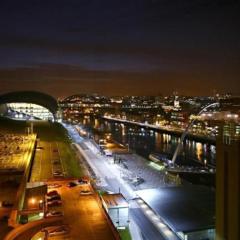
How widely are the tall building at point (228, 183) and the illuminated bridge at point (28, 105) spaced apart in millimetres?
38835

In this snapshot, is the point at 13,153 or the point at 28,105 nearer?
the point at 13,153

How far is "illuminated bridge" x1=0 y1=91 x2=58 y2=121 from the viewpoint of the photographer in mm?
40719

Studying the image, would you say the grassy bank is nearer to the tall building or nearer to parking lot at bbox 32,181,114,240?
parking lot at bbox 32,181,114,240

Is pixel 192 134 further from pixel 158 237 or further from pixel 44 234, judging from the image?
pixel 44 234

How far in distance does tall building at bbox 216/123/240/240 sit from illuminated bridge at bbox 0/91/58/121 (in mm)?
38835

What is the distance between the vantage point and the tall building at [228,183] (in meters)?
3.55

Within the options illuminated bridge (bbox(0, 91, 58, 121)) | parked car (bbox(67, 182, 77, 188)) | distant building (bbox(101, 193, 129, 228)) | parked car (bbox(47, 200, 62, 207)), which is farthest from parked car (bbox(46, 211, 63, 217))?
illuminated bridge (bbox(0, 91, 58, 121))

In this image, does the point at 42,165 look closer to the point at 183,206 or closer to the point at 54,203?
the point at 183,206

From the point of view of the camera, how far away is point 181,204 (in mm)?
7953

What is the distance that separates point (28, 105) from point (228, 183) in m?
41.8

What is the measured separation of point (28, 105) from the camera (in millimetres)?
43594

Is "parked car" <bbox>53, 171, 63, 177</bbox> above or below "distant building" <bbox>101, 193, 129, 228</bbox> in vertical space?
above

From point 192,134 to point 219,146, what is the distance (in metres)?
26.0

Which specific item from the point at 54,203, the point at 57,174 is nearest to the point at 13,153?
the point at 57,174
